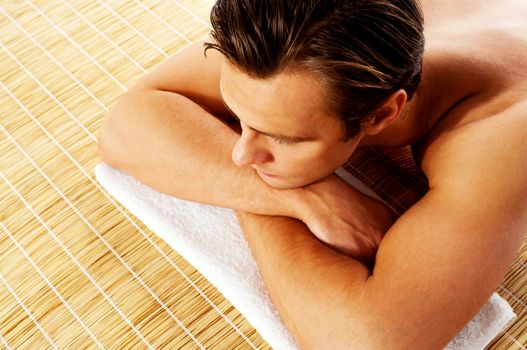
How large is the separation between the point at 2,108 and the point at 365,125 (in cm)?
93

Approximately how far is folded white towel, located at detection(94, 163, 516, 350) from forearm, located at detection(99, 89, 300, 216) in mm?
34

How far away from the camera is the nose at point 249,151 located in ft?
2.85

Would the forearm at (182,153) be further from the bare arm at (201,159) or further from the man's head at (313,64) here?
the man's head at (313,64)

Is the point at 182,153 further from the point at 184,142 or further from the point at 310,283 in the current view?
the point at 310,283

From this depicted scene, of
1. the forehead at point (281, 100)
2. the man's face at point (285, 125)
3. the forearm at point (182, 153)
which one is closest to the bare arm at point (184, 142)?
the forearm at point (182, 153)

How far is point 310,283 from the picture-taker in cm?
90

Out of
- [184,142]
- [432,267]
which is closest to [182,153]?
[184,142]

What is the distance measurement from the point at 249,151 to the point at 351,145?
178mm

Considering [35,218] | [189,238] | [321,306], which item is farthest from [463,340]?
[35,218]

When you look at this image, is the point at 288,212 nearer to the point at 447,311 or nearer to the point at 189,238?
the point at 189,238

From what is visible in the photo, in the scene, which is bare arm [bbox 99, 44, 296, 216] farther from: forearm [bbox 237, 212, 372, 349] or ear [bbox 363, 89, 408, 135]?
ear [bbox 363, 89, 408, 135]

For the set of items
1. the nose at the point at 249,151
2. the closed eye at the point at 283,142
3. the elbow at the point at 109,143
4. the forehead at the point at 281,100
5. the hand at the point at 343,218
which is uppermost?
the forehead at the point at 281,100

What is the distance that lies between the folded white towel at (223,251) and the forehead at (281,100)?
326mm

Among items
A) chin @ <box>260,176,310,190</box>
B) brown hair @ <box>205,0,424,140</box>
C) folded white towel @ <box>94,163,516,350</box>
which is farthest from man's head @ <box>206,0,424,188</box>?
folded white towel @ <box>94,163,516,350</box>
